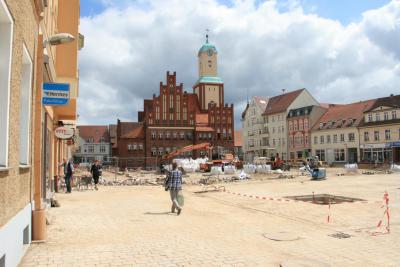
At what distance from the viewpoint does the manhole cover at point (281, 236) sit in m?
8.67

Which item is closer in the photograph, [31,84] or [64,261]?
[64,261]

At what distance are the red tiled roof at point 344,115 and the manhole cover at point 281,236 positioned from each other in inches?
2240

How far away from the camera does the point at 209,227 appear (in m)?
10.2

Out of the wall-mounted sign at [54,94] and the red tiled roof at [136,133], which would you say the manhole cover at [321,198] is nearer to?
the wall-mounted sign at [54,94]

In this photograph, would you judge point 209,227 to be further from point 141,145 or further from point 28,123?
point 141,145

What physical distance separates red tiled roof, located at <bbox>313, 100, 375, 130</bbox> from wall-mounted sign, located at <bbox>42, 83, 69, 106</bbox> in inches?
2336

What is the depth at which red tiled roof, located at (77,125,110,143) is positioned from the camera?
98250 millimetres

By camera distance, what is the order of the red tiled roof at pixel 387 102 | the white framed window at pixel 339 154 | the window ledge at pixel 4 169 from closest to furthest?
the window ledge at pixel 4 169 → the red tiled roof at pixel 387 102 → the white framed window at pixel 339 154

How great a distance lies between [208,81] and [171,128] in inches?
753

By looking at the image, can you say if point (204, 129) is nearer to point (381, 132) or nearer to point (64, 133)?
point (381, 132)

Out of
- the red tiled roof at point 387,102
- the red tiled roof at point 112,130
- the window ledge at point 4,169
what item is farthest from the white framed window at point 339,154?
the window ledge at point 4,169

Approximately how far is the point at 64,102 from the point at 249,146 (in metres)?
81.8

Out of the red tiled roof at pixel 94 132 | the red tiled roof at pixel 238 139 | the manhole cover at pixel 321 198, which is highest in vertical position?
the red tiled roof at pixel 94 132

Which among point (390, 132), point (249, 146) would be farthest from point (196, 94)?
point (390, 132)
